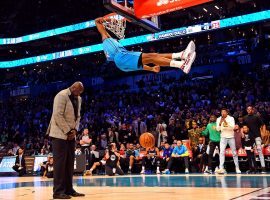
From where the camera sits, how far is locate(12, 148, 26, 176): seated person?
16953 mm

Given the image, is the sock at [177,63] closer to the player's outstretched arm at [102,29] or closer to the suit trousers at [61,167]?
the player's outstretched arm at [102,29]

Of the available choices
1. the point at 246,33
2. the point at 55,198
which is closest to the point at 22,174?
the point at 55,198

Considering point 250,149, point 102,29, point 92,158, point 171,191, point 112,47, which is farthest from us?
point 92,158

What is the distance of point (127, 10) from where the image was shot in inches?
337

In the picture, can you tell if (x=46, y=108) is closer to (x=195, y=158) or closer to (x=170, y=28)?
(x=170, y=28)

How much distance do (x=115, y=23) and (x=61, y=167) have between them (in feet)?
13.1

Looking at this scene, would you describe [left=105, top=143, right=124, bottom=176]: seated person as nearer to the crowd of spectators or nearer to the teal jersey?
the crowd of spectators

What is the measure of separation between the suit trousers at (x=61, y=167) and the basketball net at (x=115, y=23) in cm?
315

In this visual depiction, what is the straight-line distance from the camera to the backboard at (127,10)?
319 inches

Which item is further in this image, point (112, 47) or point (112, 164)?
point (112, 164)

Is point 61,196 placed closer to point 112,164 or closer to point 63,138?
point 63,138

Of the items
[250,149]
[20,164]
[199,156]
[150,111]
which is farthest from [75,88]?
[150,111]

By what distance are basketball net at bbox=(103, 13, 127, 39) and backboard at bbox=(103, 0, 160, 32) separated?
25 centimetres

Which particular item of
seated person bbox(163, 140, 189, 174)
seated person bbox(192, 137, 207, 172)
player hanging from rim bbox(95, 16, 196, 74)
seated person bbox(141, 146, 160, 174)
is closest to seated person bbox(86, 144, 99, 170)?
seated person bbox(141, 146, 160, 174)
